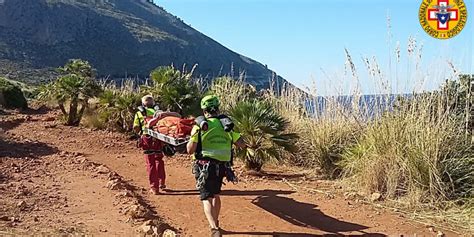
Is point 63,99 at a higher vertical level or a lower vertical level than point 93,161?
higher

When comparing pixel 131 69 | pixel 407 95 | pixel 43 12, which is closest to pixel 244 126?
pixel 407 95

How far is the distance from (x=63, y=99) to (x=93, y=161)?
5429 millimetres

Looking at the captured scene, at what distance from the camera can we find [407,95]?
8281 mm

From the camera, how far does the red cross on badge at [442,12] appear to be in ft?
27.9

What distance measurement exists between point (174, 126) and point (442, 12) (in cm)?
470

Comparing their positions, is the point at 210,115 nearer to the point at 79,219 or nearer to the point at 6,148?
the point at 79,219

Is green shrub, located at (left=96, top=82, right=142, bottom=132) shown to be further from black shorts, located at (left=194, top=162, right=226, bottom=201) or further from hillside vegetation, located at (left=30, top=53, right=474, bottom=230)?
black shorts, located at (left=194, top=162, right=226, bottom=201)

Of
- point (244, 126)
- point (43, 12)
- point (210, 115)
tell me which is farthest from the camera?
point (43, 12)

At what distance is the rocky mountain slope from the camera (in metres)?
49.7

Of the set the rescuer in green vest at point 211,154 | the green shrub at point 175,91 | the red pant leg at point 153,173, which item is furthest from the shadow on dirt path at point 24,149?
the rescuer in green vest at point 211,154

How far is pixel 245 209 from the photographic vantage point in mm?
7348

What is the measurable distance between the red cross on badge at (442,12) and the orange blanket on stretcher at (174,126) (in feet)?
13.9

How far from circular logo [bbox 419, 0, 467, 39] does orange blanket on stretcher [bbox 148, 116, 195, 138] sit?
411 centimetres

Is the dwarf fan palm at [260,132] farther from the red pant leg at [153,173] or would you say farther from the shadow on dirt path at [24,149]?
the shadow on dirt path at [24,149]
